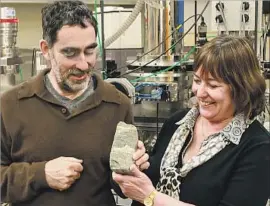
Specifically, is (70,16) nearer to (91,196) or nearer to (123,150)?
(123,150)

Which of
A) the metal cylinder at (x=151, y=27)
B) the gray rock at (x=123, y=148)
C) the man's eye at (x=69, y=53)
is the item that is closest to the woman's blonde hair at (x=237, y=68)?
the gray rock at (x=123, y=148)

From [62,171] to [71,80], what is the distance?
267 mm

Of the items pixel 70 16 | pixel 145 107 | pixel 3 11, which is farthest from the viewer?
pixel 145 107

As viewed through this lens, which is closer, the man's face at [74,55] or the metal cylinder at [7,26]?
the man's face at [74,55]

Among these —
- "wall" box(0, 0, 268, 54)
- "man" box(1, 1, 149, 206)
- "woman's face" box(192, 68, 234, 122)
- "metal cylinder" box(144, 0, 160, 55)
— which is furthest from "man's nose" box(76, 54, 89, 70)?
"wall" box(0, 0, 268, 54)

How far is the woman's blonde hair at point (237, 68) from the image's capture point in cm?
130

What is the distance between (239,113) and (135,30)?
1.16 metres

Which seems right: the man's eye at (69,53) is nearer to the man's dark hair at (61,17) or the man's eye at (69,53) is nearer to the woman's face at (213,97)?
the man's dark hair at (61,17)

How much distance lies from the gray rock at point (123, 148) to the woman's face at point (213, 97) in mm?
265

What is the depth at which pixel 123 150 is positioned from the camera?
1.17 meters

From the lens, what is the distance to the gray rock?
3.77 ft

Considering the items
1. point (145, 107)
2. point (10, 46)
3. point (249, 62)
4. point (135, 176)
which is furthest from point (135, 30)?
point (135, 176)

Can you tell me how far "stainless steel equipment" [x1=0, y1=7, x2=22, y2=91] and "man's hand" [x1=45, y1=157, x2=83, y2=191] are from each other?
47 centimetres

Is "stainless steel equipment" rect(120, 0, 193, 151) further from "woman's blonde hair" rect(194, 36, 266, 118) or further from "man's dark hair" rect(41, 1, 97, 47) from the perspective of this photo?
"man's dark hair" rect(41, 1, 97, 47)
